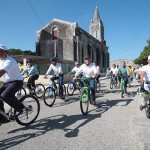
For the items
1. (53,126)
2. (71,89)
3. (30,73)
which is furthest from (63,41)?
(53,126)

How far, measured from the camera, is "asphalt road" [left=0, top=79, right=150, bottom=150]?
4266 mm

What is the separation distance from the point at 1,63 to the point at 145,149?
136 inches

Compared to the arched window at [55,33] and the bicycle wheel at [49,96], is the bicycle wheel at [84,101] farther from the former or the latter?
the arched window at [55,33]

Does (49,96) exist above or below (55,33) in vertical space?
below

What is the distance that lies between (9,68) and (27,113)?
4.78 feet

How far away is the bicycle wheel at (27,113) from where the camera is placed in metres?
5.63

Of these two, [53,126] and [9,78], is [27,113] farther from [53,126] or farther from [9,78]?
[9,78]

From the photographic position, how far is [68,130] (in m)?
5.25

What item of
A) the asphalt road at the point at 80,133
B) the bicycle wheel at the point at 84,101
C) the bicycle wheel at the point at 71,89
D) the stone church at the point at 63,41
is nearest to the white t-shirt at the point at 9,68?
the asphalt road at the point at 80,133

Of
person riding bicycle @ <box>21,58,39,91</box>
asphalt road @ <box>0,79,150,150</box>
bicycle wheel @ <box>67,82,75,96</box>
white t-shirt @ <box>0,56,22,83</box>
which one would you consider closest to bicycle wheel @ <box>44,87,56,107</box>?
asphalt road @ <box>0,79,150,150</box>

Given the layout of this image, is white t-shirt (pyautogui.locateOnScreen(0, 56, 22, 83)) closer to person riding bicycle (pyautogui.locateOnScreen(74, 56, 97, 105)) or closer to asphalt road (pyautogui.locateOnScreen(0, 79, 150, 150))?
asphalt road (pyautogui.locateOnScreen(0, 79, 150, 150))

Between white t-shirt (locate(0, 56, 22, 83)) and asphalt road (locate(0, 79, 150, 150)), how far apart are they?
4.10 feet

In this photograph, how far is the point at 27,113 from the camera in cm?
579

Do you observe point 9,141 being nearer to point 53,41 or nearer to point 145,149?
point 145,149
